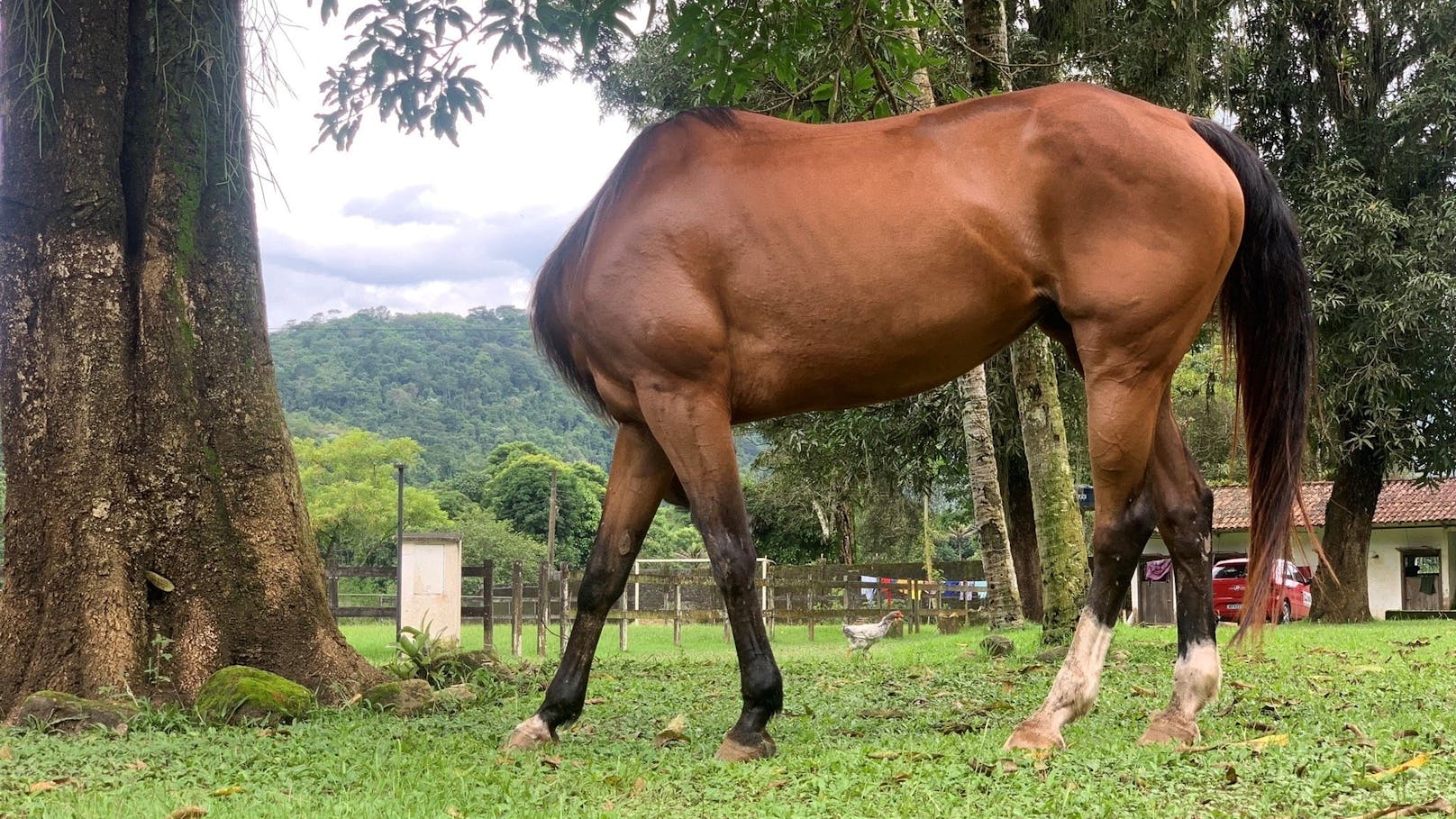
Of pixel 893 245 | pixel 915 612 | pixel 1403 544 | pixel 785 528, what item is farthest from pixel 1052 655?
pixel 785 528

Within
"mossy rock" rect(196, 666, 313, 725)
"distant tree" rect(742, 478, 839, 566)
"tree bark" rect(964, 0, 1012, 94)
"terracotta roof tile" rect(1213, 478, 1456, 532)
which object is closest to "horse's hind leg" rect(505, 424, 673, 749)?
"mossy rock" rect(196, 666, 313, 725)

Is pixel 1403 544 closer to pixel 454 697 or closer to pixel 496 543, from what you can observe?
pixel 454 697

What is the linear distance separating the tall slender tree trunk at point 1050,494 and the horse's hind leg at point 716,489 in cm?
432

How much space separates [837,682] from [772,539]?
37.4m

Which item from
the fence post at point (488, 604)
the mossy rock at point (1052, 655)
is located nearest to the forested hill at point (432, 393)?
the fence post at point (488, 604)

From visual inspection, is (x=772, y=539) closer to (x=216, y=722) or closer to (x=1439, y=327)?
(x=1439, y=327)

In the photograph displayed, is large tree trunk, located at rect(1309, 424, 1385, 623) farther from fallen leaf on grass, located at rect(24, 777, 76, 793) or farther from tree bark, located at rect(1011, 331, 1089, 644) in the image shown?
fallen leaf on grass, located at rect(24, 777, 76, 793)

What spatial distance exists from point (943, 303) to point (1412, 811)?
2176mm

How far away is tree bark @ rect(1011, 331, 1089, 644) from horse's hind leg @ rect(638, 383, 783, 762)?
451 cm

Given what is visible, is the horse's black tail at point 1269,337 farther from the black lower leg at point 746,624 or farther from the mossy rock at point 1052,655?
the mossy rock at point 1052,655

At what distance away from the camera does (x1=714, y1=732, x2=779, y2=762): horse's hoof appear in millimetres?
3920

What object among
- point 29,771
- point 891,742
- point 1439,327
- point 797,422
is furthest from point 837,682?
point 797,422

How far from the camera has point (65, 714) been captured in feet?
15.8

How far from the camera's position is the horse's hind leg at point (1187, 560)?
4113 millimetres
